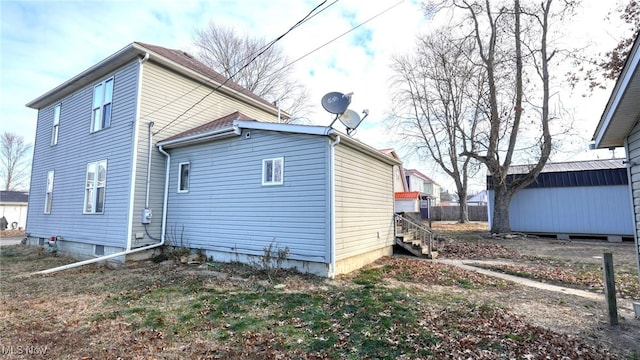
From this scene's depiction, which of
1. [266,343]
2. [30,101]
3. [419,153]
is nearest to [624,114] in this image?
[266,343]

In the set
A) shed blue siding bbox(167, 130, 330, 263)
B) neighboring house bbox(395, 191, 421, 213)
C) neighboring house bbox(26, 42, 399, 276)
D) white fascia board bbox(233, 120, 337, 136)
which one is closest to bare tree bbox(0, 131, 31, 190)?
neighboring house bbox(26, 42, 399, 276)

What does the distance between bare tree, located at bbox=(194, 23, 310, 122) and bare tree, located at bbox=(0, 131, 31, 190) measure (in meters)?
33.9

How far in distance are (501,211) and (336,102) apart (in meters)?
13.4

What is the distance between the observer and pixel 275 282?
6.64 meters

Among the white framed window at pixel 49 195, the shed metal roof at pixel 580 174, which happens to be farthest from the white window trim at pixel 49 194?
the shed metal roof at pixel 580 174

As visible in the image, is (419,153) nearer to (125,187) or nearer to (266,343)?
→ (125,187)

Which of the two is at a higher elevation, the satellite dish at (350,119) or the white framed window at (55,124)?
the white framed window at (55,124)

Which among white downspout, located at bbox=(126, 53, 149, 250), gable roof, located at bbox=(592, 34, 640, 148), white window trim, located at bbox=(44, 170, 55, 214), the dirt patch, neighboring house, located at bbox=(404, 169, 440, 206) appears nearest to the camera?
gable roof, located at bbox=(592, 34, 640, 148)

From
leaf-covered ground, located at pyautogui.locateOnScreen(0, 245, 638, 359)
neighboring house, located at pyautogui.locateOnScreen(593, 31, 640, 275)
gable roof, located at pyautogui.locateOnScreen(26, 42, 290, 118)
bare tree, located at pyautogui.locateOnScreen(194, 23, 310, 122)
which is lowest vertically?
leaf-covered ground, located at pyautogui.locateOnScreen(0, 245, 638, 359)

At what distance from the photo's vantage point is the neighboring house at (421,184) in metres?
39.8

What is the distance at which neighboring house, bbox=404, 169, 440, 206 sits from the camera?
39.8 meters

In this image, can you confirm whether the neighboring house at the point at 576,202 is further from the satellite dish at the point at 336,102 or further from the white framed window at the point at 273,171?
the white framed window at the point at 273,171

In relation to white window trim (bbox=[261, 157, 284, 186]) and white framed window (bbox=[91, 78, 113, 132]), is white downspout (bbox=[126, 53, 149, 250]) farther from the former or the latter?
white window trim (bbox=[261, 157, 284, 186])

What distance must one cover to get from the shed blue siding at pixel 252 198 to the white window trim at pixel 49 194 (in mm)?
6653
